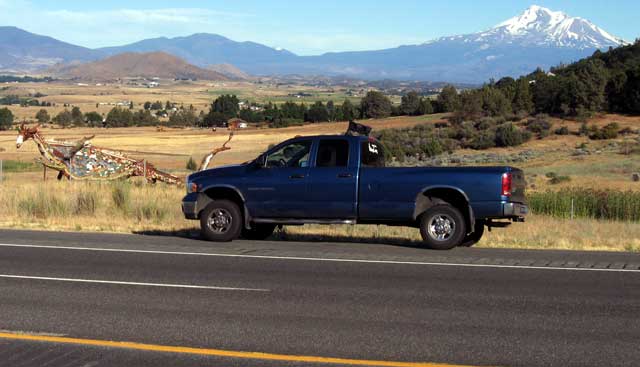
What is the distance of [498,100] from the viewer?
73.2m

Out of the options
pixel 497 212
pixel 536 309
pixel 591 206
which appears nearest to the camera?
pixel 536 309

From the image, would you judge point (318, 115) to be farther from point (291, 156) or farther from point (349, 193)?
point (349, 193)

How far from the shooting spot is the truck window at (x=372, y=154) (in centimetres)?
1641

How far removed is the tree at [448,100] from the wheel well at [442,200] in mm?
60850

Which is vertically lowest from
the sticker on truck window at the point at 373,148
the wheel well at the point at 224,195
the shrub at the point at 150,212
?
the shrub at the point at 150,212

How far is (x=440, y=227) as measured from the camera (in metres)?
15.7

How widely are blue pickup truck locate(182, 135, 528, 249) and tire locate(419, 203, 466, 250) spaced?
16 millimetres

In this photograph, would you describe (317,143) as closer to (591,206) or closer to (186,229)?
(186,229)

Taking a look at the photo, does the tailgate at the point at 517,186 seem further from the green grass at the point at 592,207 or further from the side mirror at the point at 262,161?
the green grass at the point at 592,207

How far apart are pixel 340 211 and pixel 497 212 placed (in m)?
2.64

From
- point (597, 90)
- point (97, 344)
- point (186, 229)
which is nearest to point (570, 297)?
point (97, 344)

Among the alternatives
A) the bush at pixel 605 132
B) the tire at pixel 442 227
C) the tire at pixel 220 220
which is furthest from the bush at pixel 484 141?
the tire at pixel 442 227

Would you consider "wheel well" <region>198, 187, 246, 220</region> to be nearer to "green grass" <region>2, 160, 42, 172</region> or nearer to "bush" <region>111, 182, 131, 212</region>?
"bush" <region>111, 182, 131, 212</region>

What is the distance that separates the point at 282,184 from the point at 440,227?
2.82m
